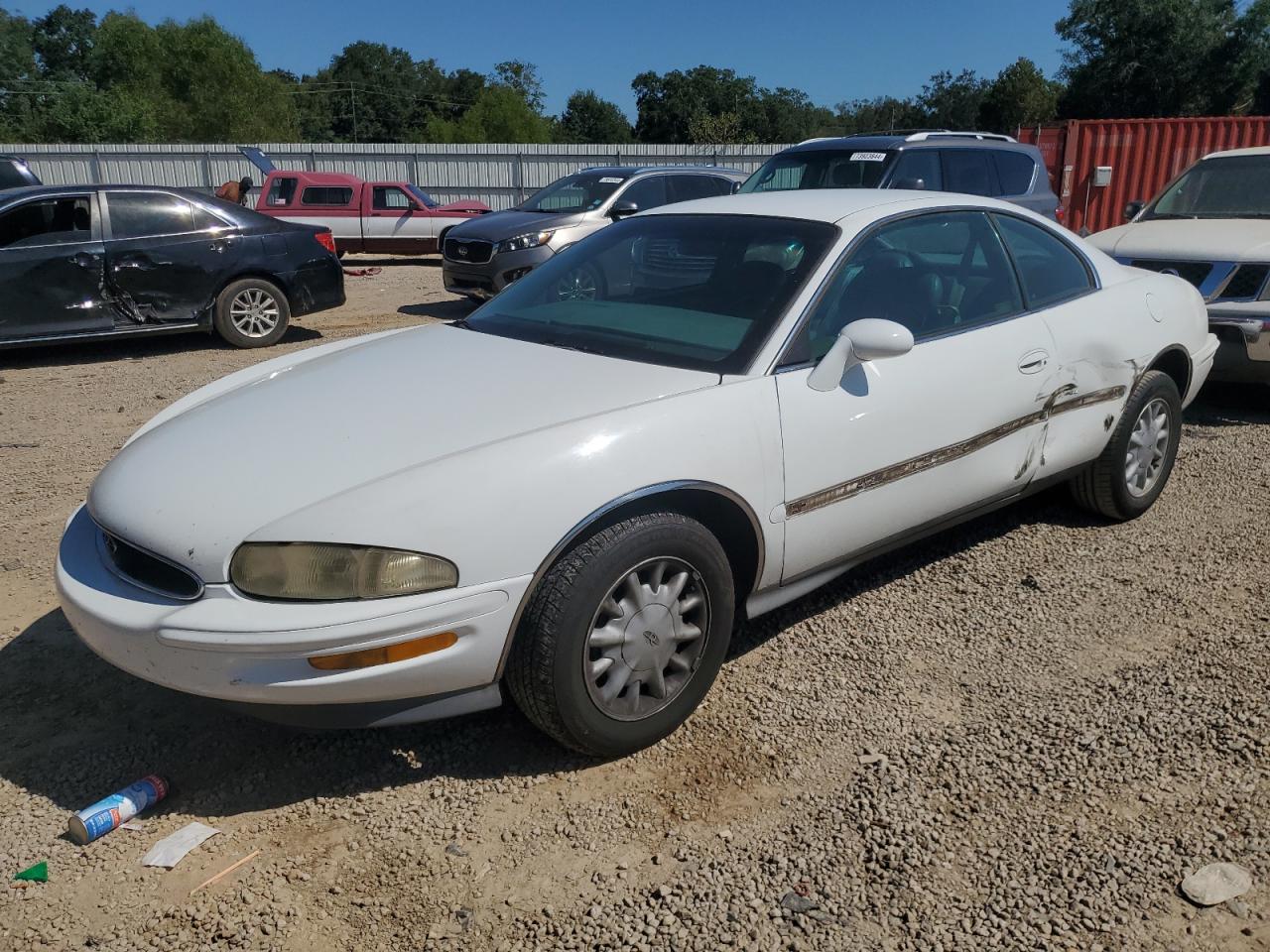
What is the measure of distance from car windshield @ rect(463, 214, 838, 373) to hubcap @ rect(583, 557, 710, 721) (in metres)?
0.69

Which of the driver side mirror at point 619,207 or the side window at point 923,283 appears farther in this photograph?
the driver side mirror at point 619,207

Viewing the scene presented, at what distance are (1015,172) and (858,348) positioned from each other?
7332mm

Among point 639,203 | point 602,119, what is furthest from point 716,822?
point 602,119

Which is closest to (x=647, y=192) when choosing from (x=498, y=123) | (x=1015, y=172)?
(x=1015, y=172)

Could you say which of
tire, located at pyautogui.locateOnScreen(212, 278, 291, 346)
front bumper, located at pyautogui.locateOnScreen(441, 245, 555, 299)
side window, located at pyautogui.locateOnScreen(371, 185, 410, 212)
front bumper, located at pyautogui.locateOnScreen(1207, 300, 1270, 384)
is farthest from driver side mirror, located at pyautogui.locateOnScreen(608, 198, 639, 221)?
side window, located at pyautogui.locateOnScreen(371, 185, 410, 212)

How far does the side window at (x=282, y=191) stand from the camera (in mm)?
17672

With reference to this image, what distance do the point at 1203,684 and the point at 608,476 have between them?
7.10 ft

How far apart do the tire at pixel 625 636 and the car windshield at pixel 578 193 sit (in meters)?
9.53

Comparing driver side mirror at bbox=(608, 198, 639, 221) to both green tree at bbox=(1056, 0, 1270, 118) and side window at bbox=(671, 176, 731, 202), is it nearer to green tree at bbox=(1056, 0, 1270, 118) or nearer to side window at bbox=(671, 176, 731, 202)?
side window at bbox=(671, 176, 731, 202)

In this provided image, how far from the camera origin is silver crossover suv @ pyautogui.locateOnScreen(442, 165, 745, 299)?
1066 centimetres

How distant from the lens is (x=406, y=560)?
2463 millimetres

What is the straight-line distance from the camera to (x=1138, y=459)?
184 inches

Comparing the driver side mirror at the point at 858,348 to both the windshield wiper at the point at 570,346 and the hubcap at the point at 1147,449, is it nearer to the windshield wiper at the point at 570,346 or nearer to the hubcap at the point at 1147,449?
the windshield wiper at the point at 570,346

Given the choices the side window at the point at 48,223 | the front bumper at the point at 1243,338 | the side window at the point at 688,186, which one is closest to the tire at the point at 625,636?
the front bumper at the point at 1243,338
